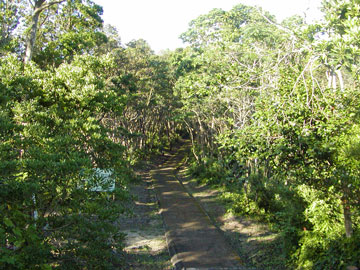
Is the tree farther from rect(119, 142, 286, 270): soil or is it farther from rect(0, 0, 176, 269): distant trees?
rect(119, 142, 286, 270): soil

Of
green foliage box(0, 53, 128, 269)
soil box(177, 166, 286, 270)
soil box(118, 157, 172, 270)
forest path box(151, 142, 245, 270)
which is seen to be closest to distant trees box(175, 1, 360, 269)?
soil box(177, 166, 286, 270)

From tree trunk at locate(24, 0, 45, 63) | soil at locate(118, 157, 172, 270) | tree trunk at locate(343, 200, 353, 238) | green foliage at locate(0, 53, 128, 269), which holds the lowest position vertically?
soil at locate(118, 157, 172, 270)

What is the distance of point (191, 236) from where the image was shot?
11.2 metres

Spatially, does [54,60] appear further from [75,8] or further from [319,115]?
[319,115]

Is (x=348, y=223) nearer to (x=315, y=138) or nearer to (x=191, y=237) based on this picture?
(x=315, y=138)

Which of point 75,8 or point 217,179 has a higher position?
point 75,8

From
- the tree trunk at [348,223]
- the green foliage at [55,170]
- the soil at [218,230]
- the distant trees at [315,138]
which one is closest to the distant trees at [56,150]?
the green foliage at [55,170]

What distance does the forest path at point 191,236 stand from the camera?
29.2 ft

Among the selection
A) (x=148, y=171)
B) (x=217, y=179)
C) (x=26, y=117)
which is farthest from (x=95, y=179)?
(x=148, y=171)

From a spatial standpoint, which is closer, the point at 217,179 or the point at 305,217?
the point at 305,217

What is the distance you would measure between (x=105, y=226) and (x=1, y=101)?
12.8 ft

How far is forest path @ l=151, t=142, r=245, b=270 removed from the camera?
8.90 meters

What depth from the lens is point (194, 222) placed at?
512 inches

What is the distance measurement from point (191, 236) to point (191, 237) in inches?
3.7
